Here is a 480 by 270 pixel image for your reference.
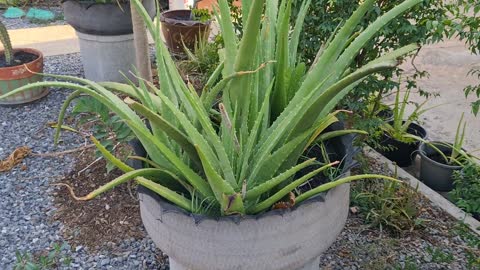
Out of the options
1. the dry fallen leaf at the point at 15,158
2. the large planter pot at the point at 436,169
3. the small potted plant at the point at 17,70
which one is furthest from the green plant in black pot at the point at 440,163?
the small potted plant at the point at 17,70

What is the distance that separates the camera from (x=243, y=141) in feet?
4.57

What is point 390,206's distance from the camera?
2.17 m

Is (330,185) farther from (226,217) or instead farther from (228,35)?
(228,35)

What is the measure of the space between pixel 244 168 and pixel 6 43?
2.49m

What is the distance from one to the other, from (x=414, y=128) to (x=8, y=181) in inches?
91.1

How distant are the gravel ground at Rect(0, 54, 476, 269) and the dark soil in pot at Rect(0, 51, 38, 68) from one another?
958 mm

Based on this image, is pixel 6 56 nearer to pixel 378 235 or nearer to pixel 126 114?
pixel 126 114

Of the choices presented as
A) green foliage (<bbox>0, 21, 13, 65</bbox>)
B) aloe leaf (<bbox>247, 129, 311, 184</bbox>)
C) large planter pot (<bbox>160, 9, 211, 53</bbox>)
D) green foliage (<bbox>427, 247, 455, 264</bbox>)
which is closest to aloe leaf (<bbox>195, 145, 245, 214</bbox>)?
aloe leaf (<bbox>247, 129, 311, 184</bbox>)

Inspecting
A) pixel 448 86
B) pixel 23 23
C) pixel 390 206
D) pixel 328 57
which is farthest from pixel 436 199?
pixel 23 23

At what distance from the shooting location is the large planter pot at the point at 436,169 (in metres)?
2.62

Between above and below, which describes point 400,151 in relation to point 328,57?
below

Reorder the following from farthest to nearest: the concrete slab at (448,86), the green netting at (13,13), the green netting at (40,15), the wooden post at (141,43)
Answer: the green netting at (13,13), the green netting at (40,15), the concrete slab at (448,86), the wooden post at (141,43)

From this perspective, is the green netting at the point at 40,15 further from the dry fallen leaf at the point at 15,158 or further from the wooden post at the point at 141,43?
the wooden post at the point at 141,43

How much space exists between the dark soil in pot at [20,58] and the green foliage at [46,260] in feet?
5.46
